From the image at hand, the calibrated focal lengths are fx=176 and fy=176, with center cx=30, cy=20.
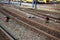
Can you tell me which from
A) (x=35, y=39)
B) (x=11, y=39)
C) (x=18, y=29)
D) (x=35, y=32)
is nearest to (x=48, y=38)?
(x=35, y=39)

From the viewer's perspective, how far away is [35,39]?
7246mm

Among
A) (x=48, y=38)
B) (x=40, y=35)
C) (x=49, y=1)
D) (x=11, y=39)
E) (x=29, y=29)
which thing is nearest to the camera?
(x=11, y=39)

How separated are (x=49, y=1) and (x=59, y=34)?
22.8 meters

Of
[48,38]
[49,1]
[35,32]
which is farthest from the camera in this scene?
[49,1]

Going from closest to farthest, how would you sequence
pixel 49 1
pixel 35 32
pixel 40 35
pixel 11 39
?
1. pixel 11 39
2. pixel 40 35
3. pixel 35 32
4. pixel 49 1

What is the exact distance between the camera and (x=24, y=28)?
Result: 363 inches

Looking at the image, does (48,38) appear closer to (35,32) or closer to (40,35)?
(40,35)

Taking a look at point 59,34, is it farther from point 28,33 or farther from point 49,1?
point 49,1

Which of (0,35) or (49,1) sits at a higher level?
(0,35)

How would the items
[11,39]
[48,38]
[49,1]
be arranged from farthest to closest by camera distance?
[49,1], [48,38], [11,39]

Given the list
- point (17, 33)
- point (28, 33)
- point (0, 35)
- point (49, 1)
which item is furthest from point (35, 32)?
point (49, 1)

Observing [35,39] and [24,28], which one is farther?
[24,28]

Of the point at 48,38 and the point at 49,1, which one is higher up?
the point at 48,38

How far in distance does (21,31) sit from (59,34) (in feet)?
6.22
